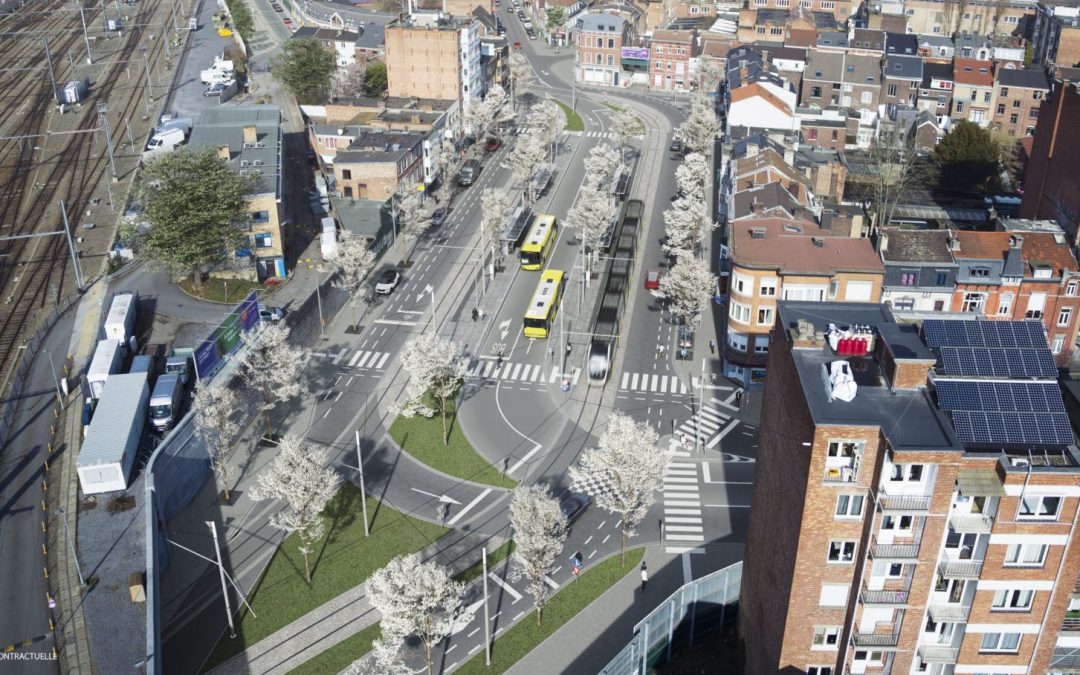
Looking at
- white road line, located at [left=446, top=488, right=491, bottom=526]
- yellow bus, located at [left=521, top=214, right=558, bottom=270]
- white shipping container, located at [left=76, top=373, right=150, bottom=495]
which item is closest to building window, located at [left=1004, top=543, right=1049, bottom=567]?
white road line, located at [left=446, top=488, right=491, bottom=526]

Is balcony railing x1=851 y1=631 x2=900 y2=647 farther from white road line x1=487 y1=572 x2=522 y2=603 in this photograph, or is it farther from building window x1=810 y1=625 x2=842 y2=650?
white road line x1=487 y1=572 x2=522 y2=603

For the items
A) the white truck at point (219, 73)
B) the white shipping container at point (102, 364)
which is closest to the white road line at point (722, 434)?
the white shipping container at point (102, 364)

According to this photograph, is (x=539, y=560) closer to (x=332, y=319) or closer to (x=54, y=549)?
(x=54, y=549)

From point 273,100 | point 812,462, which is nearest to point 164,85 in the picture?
point 273,100

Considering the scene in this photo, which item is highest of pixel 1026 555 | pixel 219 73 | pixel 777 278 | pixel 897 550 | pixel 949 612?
pixel 897 550

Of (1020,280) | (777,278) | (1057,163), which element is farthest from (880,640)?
(1057,163)

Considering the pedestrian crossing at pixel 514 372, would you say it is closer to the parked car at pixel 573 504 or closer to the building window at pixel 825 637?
the parked car at pixel 573 504

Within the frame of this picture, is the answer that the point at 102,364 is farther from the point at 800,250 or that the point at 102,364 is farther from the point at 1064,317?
the point at 1064,317

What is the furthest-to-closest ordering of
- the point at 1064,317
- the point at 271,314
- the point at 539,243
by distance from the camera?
the point at 539,243 < the point at 271,314 < the point at 1064,317
